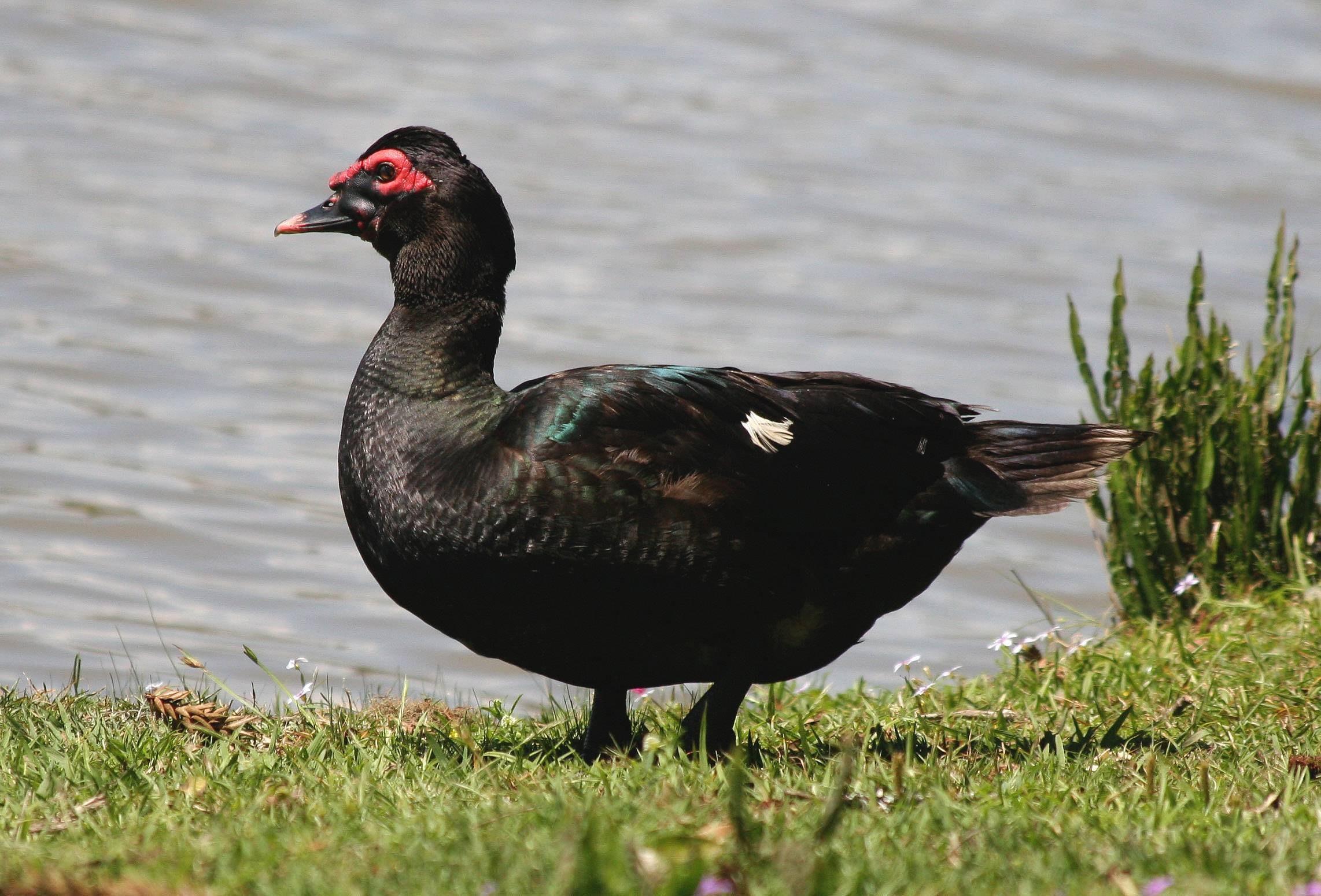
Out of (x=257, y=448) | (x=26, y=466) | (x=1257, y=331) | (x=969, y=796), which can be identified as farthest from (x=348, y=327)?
(x=969, y=796)

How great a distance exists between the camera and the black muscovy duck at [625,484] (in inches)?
168

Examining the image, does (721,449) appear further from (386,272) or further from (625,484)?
(386,272)

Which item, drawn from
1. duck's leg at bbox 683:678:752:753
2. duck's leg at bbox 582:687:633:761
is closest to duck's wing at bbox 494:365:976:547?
duck's leg at bbox 683:678:752:753

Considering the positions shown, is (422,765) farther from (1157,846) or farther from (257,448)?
(257,448)

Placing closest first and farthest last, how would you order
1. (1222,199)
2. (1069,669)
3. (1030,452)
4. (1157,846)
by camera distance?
(1157,846) → (1030,452) → (1069,669) → (1222,199)

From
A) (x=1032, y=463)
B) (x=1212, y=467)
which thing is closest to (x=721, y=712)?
(x=1032, y=463)

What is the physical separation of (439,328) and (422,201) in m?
0.37

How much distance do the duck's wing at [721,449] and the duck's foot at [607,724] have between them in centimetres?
59

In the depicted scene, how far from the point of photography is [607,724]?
4.60 metres

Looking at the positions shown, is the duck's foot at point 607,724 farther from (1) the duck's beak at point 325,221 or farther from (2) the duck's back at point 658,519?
(1) the duck's beak at point 325,221

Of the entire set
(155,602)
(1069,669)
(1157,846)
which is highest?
(1157,846)

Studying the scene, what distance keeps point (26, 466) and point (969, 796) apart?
21.7ft

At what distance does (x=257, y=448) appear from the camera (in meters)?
9.63

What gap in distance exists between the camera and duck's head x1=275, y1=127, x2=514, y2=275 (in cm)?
475
